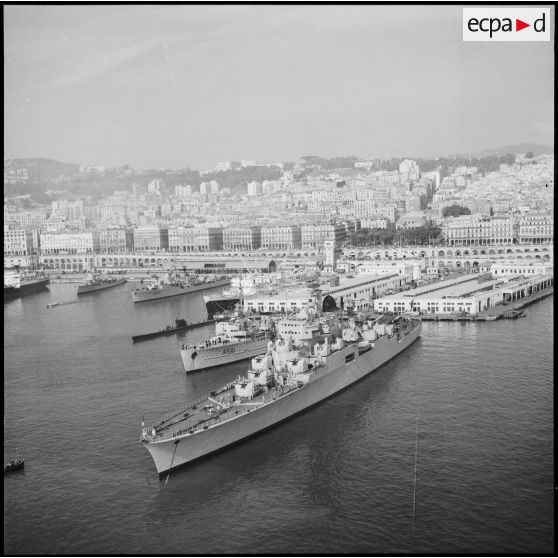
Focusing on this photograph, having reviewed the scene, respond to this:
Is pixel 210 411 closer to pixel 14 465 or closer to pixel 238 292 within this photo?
pixel 14 465

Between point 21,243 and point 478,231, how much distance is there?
507 inches

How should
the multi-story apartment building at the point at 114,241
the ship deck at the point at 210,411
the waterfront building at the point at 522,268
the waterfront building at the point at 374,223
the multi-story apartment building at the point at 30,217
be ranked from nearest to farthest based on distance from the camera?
1. the ship deck at the point at 210,411
2. the waterfront building at the point at 522,268
3. the multi-story apartment building at the point at 30,217
4. the multi-story apartment building at the point at 114,241
5. the waterfront building at the point at 374,223

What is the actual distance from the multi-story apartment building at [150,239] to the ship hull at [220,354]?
15192 millimetres

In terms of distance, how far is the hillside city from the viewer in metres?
19.6

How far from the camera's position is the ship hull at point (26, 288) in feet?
50.0

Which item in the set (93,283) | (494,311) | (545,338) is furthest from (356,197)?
(545,338)

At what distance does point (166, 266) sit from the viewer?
19672 mm

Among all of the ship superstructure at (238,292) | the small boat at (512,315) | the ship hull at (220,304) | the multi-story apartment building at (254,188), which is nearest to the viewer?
the small boat at (512,315)

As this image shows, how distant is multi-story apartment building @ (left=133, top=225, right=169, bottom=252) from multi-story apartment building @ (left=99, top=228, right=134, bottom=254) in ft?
0.96

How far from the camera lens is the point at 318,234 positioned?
2178 cm

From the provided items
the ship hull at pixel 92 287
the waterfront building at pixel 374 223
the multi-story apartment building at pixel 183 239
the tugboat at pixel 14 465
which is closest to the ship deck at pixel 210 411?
the tugboat at pixel 14 465

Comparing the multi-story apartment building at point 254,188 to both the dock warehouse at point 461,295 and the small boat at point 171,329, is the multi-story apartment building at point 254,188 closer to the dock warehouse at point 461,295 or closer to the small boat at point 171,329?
the dock warehouse at point 461,295

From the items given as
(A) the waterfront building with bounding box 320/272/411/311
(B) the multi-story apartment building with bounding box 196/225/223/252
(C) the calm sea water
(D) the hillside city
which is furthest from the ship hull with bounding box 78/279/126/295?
(C) the calm sea water

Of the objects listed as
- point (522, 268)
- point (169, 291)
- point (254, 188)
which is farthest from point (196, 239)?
point (522, 268)
